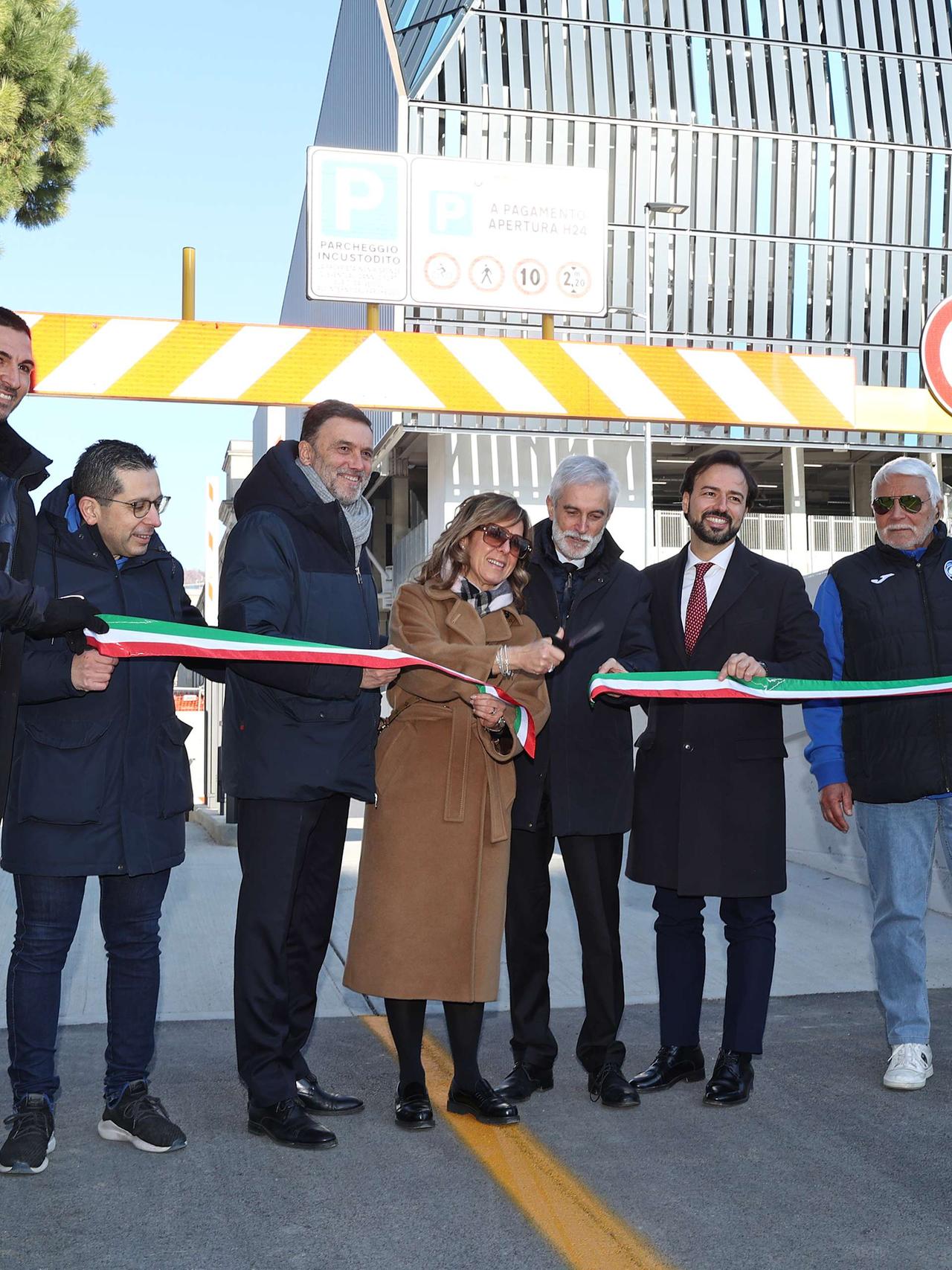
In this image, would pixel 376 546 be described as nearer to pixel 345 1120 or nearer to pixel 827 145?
pixel 827 145

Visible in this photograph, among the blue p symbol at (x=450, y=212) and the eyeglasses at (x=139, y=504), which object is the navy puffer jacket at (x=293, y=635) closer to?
the eyeglasses at (x=139, y=504)

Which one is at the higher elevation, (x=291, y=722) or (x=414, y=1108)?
(x=291, y=722)

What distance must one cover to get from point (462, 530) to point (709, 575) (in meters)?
1.02

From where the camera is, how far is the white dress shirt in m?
5.03

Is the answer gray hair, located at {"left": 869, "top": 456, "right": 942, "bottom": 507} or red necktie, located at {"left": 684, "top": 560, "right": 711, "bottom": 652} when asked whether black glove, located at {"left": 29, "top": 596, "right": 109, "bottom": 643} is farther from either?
gray hair, located at {"left": 869, "top": 456, "right": 942, "bottom": 507}

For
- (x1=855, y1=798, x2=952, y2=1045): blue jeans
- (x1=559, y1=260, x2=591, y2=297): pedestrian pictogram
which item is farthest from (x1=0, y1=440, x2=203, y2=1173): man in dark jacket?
(x1=559, y1=260, x2=591, y2=297): pedestrian pictogram

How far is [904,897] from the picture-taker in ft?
16.5

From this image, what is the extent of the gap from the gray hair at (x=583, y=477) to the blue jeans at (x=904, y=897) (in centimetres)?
149

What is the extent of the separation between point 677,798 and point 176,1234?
224 cm

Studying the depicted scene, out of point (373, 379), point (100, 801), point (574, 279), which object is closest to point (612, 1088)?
point (100, 801)

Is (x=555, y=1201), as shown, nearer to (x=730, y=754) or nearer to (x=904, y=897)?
(x=730, y=754)

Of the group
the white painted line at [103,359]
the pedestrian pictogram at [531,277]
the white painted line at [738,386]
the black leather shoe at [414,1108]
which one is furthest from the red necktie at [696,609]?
the pedestrian pictogram at [531,277]

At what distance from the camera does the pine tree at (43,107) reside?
11.1 meters

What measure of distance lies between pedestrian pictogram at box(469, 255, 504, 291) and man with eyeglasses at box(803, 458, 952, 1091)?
4.41 m
